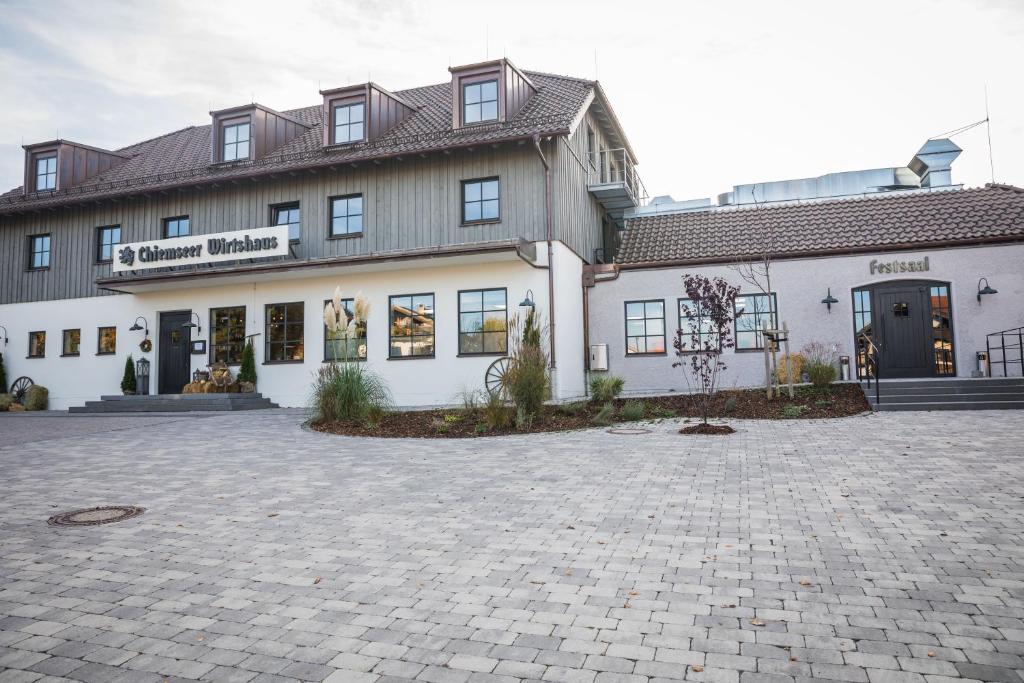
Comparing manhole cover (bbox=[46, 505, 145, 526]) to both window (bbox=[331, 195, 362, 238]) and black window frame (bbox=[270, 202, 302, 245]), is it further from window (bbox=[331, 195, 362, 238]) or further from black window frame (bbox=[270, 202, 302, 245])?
black window frame (bbox=[270, 202, 302, 245])

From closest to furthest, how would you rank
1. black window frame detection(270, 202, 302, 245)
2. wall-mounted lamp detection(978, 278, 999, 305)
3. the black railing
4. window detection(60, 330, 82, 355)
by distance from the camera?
the black railing → wall-mounted lamp detection(978, 278, 999, 305) → black window frame detection(270, 202, 302, 245) → window detection(60, 330, 82, 355)

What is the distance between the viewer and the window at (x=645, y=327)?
16.2 metres

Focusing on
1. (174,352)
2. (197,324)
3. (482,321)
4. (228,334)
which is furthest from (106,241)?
(482,321)

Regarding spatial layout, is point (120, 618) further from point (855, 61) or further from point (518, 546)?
point (855, 61)

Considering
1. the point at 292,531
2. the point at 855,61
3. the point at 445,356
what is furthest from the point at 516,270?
the point at 292,531

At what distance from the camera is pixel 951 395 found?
11.8 m

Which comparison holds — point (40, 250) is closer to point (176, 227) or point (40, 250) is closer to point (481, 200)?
point (176, 227)

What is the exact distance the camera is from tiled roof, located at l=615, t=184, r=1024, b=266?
15.0 metres

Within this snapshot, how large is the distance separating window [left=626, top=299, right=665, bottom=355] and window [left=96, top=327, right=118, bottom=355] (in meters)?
14.6

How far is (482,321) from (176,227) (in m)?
9.96

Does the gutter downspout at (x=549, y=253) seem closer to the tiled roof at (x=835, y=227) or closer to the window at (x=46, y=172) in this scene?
the tiled roof at (x=835, y=227)

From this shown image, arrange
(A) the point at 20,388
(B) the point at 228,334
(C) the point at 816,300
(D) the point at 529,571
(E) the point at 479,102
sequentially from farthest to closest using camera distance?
(A) the point at 20,388
(B) the point at 228,334
(E) the point at 479,102
(C) the point at 816,300
(D) the point at 529,571

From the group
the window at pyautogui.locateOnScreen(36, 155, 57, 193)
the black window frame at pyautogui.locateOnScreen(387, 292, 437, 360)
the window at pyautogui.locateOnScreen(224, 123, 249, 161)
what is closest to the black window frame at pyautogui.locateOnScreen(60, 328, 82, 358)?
the window at pyautogui.locateOnScreen(36, 155, 57, 193)

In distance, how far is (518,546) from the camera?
4.13m
